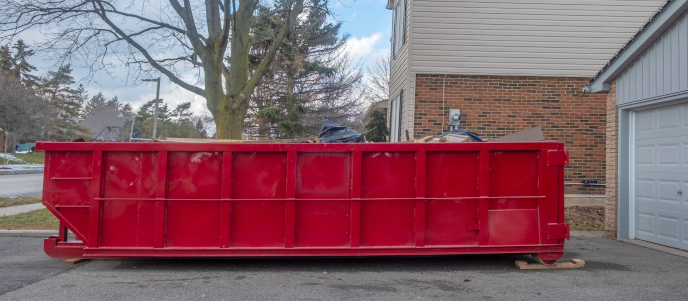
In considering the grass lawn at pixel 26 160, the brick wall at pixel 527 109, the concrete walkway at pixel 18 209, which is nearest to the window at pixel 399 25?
the brick wall at pixel 527 109

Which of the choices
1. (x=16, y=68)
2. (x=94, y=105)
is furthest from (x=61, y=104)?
(x=94, y=105)

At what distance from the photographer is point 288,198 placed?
5.47m

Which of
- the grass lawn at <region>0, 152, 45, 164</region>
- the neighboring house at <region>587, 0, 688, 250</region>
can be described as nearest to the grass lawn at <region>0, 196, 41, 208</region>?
the neighboring house at <region>587, 0, 688, 250</region>

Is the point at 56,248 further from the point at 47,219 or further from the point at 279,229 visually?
the point at 47,219

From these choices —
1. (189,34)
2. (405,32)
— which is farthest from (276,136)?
(405,32)

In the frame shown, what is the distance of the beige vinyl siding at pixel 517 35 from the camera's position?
34.5 ft

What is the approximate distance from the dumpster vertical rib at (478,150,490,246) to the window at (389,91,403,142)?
19.7 ft

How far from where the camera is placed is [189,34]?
12320 millimetres

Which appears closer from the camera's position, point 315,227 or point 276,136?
point 315,227

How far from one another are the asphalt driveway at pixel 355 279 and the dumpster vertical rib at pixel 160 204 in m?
0.43

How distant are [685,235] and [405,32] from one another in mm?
7164

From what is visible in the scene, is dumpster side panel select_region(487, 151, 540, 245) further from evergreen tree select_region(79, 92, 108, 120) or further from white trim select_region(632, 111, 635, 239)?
evergreen tree select_region(79, 92, 108, 120)

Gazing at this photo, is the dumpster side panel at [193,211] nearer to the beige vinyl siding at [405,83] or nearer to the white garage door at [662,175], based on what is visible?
the beige vinyl siding at [405,83]

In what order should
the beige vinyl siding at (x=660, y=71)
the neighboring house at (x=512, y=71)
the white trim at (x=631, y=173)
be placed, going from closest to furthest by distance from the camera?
the beige vinyl siding at (x=660, y=71), the white trim at (x=631, y=173), the neighboring house at (x=512, y=71)
